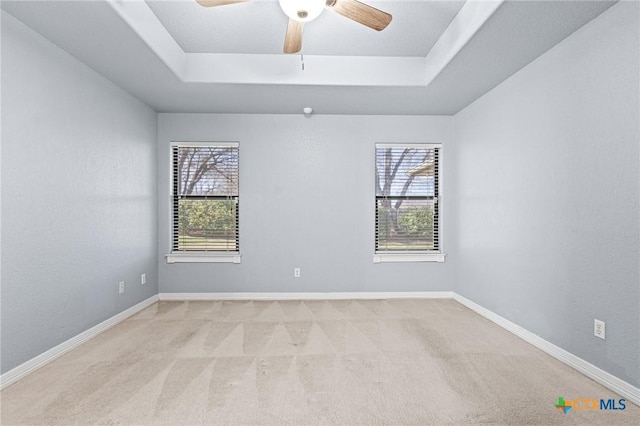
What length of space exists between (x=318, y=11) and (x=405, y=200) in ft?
9.82

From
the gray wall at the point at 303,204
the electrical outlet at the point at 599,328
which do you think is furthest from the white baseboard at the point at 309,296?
the electrical outlet at the point at 599,328

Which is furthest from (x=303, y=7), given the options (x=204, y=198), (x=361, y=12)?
(x=204, y=198)

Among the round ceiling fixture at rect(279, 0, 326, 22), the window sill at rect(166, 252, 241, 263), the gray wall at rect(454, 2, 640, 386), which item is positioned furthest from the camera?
the window sill at rect(166, 252, 241, 263)

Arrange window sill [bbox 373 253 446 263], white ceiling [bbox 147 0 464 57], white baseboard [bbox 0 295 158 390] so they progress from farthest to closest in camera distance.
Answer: window sill [bbox 373 253 446 263] → white ceiling [bbox 147 0 464 57] → white baseboard [bbox 0 295 158 390]

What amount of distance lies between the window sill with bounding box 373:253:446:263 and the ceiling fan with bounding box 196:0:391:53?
2.91 metres

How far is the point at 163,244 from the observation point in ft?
13.9

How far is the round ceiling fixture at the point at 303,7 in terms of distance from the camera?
1784mm

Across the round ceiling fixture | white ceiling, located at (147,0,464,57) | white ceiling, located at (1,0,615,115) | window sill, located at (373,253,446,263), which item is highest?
white ceiling, located at (147,0,464,57)

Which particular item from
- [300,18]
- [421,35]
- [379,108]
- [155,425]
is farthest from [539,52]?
[155,425]

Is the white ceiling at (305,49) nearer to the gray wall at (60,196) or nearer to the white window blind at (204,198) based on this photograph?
the gray wall at (60,196)

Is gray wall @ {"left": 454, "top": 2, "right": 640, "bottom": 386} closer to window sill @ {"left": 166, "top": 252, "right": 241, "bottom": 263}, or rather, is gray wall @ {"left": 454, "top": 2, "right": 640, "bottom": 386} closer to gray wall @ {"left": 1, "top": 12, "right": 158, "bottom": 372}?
window sill @ {"left": 166, "top": 252, "right": 241, "bottom": 263}

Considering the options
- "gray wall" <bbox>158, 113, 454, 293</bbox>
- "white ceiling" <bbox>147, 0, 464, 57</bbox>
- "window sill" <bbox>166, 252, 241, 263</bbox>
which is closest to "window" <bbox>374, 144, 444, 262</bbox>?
"gray wall" <bbox>158, 113, 454, 293</bbox>

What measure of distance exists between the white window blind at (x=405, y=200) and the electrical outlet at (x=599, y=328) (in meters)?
2.20

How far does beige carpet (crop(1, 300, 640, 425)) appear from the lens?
1.84m
